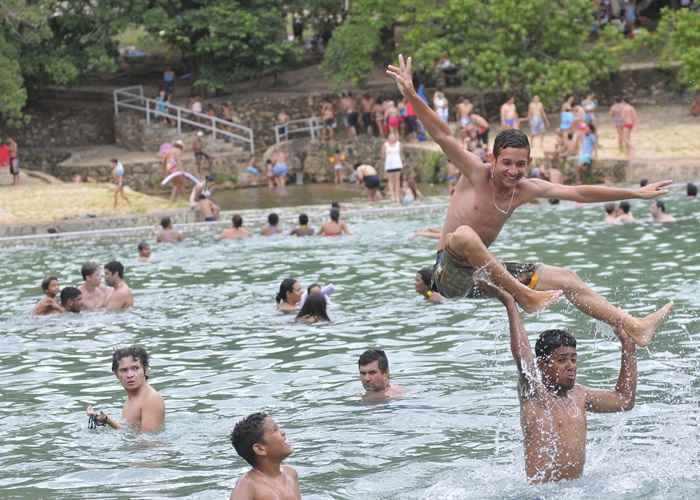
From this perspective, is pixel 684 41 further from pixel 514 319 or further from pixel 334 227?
pixel 514 319

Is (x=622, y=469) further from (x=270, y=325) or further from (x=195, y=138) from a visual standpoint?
(x=195, y=138)

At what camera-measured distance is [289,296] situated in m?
18.5

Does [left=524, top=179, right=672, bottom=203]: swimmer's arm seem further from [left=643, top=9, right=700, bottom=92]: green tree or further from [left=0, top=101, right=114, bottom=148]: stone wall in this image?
[left=0, top=101, right=114, bottom=148]: stone wall

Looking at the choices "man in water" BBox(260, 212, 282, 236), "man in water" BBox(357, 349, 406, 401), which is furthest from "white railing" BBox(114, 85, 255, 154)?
"man in water" BBox(357, 349, 406, 401)

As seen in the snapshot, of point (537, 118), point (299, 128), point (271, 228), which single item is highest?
point (299, 128)

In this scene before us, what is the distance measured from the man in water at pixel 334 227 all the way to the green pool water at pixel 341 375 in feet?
1.94

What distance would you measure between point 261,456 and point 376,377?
4904 millimetres

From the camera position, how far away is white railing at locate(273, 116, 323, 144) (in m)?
41.9

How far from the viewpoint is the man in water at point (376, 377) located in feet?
43.9

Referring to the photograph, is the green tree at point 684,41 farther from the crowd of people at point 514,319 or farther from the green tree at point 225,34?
the crowd of people at point 514,319

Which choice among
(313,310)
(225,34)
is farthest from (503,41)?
(313,310)

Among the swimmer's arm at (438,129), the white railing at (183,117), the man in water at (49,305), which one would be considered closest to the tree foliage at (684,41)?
the white railing at (183,117)

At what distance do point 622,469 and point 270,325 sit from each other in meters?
7.94

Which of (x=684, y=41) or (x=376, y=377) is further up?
(x=684, y=41)
